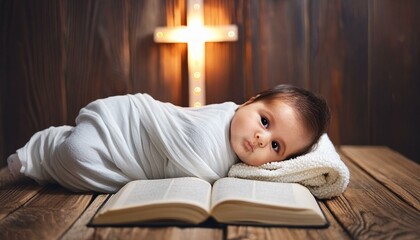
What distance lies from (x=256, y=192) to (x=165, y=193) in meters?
0.19

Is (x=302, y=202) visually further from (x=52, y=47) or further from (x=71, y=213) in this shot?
(x=52, y=47)

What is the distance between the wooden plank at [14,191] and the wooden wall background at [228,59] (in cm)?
46

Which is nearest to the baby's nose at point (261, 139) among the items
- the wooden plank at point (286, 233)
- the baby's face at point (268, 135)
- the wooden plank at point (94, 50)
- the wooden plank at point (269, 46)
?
the baby's face at point (268, 135)

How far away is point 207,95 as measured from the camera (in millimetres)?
2107

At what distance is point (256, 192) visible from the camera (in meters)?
1.20

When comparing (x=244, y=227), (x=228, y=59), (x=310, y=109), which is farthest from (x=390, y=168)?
(x=244, y=227)

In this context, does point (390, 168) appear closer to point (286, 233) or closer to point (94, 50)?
point (286, 233)

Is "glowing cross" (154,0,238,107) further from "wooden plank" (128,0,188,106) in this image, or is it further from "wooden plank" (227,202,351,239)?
"wooden plank" (227,202,351,239)

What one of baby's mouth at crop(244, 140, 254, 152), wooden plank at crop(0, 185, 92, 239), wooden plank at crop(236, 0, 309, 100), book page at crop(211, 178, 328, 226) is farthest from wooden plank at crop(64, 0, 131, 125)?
book page at crop(211, 178, 328, 226)

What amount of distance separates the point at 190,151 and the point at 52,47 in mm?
892

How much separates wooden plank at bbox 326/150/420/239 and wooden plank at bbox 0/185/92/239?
1.86ft

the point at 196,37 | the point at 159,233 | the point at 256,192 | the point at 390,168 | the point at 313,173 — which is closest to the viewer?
the point at 159,233

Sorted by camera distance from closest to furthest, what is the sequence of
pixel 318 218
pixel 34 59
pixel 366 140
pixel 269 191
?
1. pixel 318 218
2. pixel 269 191
3. pixel 34 59
4. pixel 366 140

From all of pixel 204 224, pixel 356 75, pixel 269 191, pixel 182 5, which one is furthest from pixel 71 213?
pixel 356 75
